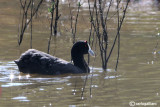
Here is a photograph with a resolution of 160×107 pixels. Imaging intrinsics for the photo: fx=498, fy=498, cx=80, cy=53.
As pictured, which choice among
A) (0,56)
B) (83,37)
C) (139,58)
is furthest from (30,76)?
(83,37)

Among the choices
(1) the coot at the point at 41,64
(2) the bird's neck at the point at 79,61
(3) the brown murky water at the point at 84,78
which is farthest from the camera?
(2) the bird's neck at the point at 79,61

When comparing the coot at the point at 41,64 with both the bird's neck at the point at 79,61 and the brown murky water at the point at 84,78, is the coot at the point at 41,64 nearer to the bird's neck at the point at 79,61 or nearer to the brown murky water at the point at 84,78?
the brown murky water at the point at 84,78

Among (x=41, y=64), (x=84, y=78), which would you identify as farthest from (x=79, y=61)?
(x=41, y=64)

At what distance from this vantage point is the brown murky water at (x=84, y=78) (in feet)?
29.3

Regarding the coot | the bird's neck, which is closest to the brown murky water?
the coot

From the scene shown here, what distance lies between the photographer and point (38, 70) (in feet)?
37.9

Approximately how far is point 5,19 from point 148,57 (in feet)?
27.3

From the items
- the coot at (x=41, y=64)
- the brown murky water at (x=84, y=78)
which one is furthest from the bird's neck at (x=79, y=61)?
the coot at (x=41, y=64)

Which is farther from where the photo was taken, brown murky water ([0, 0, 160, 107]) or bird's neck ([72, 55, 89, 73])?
bird's neck ([72, 55, 89, 73])

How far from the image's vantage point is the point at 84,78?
11352 mm

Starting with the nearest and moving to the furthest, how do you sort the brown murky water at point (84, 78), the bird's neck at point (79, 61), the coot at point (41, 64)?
the brown murky water at point (84, 78) < the coot at point (41, 64) < the bird's neck at point (79, 61)

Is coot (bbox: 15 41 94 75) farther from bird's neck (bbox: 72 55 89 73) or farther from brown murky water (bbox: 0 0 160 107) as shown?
bird's neck (bbox: 72 55 89 73)

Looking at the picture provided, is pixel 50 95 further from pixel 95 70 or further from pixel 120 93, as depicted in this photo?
pixel 95 70

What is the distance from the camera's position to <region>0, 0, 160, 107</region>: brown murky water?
894 centimetres
